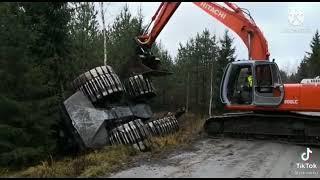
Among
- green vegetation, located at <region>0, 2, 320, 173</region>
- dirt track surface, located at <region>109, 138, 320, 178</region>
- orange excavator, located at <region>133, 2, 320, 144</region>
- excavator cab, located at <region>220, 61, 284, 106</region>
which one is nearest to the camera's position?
dirt track surface, located at <region>109, 138, 320, 178</region>

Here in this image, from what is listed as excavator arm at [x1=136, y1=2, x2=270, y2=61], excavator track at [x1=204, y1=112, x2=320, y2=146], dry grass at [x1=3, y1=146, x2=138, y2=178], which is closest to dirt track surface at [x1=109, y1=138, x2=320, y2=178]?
dry grass at [x1=3, y1=146, x2=138, y2=178]

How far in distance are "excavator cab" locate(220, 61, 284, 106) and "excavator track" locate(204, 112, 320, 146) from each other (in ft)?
2.02

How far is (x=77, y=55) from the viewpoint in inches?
854

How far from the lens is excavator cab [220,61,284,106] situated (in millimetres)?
16281

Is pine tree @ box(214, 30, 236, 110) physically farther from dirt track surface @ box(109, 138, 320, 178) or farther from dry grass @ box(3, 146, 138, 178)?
dry grass @ box(3, 146, 138, 178)

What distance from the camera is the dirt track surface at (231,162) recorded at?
10.5 metres

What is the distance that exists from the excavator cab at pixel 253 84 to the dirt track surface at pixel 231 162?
1.57 m

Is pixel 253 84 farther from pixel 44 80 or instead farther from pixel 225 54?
pixel 225 54

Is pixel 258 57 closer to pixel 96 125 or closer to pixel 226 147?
Answer: pixel 226 147

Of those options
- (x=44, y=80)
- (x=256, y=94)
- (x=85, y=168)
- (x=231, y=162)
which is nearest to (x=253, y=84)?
(x=256, y=94)

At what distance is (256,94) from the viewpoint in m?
16.4

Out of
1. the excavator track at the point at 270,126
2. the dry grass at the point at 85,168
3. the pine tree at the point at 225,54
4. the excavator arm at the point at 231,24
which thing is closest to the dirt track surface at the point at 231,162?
the dry grass at the point at 85,168

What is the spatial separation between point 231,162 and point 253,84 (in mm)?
5044

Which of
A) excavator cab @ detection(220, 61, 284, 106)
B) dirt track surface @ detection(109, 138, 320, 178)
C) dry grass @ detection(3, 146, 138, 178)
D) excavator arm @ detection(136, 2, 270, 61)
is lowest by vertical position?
dirt track surface @ detection(109, 138, 320, 178)
